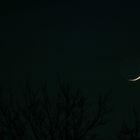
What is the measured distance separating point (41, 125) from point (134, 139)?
11.3ft

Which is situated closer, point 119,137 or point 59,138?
point 59,138

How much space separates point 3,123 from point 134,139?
4852 millimetres

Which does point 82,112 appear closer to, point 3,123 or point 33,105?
point 33,105

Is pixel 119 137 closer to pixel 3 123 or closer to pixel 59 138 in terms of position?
pixel 59 138

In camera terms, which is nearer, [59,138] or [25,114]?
[59,138]

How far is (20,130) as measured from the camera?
16.6m

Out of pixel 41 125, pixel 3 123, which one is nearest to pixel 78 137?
pixel 41 125

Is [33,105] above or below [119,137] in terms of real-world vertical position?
above

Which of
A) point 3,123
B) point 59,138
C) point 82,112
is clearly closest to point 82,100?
point 82,112

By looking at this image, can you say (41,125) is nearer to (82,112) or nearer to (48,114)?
(48,114)

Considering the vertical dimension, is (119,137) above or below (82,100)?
below

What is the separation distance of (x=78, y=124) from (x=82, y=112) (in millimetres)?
557

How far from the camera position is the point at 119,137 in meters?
17.1

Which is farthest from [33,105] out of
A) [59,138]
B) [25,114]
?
[59,138]
